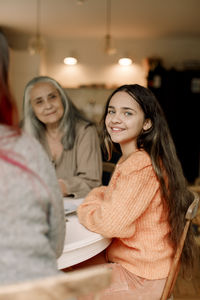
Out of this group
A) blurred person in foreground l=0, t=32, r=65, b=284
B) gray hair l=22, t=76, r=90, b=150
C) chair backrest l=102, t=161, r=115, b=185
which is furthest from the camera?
chair backrest l=102, t=161, r=115, b=185

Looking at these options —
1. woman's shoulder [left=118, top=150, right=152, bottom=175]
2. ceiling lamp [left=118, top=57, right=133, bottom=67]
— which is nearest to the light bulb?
ceiling lamp [left=118, top=57, right=133, bottom=67]

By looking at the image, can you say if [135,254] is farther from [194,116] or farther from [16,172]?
[194,116]

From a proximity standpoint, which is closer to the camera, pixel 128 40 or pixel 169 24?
pixel 169 24

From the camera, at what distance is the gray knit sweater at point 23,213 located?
26.0 inches

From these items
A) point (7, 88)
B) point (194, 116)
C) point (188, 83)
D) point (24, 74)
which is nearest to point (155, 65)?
point (188, 83)

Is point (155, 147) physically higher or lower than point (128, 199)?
higher

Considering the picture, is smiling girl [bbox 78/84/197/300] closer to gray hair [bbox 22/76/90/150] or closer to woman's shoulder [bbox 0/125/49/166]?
woman's shoulder [bbox 0/125/49/166]

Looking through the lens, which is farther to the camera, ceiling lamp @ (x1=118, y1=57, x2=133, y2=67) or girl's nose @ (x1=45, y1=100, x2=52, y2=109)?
ceiling lamp @ (x1=118, y1=57, x2=133, y2=67)

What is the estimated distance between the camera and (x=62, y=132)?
2.23 m

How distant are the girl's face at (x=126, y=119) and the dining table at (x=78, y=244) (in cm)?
42

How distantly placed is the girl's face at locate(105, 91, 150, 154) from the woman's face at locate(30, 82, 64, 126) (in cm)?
82

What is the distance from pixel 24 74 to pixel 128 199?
602 centimetres

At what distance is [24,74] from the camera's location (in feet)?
22.1

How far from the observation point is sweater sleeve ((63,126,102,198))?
2.09 metres
